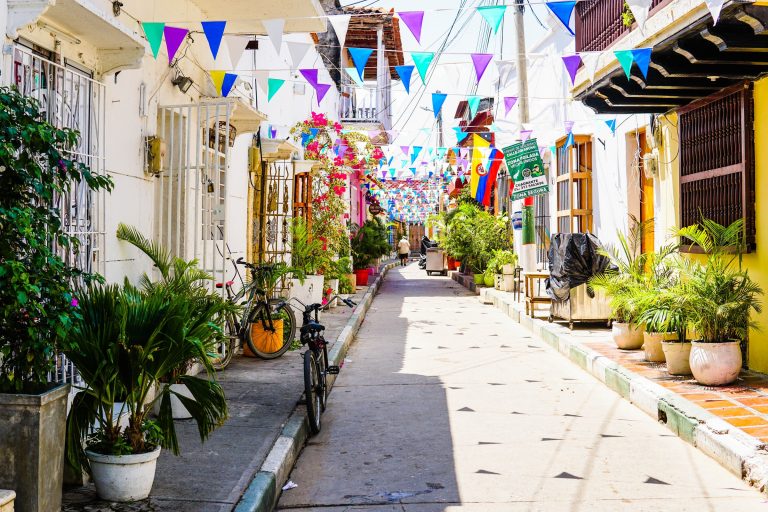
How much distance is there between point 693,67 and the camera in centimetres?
888

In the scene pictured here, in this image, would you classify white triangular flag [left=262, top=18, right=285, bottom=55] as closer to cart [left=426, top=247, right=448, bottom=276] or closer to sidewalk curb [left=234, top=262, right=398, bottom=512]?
sidewalk curb [left=234, top=262, right=398, bottom=512]

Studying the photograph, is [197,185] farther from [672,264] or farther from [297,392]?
[672,264]

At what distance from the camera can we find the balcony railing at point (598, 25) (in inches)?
510

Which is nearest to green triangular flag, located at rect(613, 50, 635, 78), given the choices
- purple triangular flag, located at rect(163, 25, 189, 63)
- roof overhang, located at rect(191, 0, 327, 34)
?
roof overhang, located at rect(191, 0, 327, 34)

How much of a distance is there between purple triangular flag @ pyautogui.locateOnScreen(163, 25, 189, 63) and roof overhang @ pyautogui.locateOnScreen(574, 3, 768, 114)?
5.01 m

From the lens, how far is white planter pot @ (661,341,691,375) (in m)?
8.69

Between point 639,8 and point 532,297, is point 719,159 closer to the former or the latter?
point 639,8

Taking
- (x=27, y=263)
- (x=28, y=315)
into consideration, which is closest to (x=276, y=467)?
(x=28, y=315)

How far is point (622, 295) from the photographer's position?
1012cm

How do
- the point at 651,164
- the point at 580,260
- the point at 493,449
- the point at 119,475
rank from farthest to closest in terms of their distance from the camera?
the point at 580,260 < the point at 651,164 < the point at 493,449 < the point at 119,475

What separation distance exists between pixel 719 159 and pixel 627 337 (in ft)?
8.65

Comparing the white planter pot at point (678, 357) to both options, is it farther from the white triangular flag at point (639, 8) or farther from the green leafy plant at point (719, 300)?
the white triangular flag at point (639, 8)

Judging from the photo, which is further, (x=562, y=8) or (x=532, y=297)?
(x=532, y=297)

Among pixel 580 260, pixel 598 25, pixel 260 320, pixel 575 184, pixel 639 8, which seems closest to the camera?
pixel 639 8
